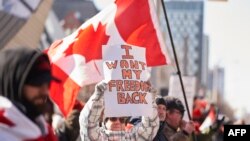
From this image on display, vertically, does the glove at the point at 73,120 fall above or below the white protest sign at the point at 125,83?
below

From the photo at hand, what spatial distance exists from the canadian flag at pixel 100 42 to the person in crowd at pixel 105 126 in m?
0.79

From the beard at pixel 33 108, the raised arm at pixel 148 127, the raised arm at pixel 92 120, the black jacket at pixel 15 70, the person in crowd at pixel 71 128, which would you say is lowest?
the person in crowd at pixel 71 128

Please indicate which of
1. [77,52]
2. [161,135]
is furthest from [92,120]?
[77,52]

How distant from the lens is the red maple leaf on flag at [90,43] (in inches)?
254

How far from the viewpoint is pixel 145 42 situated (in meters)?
6.51

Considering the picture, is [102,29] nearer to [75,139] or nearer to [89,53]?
[89,53]

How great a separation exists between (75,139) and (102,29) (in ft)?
3.19

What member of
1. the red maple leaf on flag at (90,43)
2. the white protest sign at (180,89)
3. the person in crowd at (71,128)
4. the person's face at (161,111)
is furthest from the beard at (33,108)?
the white protest sign at (180,89)

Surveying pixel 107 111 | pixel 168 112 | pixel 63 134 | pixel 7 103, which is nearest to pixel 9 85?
pixel 7 103

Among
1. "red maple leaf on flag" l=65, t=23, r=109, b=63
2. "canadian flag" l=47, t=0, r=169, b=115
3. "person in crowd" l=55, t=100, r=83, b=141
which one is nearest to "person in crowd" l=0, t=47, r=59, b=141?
"canadian flag" l=47, t=0, r=169, b=115

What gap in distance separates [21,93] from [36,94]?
0.23ft

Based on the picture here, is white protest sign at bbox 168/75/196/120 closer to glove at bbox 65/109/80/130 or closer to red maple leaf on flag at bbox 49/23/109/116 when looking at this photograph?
glove at bbox 65/109/80/130

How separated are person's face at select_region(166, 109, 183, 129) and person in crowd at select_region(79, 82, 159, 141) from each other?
62cm

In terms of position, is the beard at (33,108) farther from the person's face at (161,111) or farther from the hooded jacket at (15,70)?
the person's face at (161,111)
